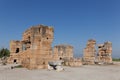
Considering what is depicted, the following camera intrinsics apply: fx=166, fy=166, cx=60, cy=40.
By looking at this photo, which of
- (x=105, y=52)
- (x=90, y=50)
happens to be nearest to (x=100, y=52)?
(x=105, y=52)

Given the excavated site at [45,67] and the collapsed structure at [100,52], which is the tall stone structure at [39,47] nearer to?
the excavated site at [45,67]

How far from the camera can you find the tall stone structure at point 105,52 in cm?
2322

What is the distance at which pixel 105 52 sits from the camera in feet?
77.2

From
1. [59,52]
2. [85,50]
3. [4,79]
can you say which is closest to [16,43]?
[59,52]

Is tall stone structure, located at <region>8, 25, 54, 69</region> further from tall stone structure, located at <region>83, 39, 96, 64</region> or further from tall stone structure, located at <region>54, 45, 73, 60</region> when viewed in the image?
tall stone structure, located at <region>54, 45, 73, 60</region>

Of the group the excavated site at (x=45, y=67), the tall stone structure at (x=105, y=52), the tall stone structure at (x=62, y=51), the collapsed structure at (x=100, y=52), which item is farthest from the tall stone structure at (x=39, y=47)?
the tall stone structure at (x=62, y=51)

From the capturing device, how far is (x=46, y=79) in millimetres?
8859

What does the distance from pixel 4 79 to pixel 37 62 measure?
595 centimetres

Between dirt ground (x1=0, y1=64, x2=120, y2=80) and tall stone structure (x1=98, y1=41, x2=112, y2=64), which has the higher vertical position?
tall stone structure (x1=98, y1=41, x2=112, y2=64)

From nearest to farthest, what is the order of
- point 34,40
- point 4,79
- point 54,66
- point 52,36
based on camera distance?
point 4,79
point 54,66
point 34,40
point 52,36

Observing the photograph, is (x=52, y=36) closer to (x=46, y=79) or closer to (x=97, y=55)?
(x=46, y=79)

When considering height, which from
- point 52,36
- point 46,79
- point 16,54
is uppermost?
point 52,36

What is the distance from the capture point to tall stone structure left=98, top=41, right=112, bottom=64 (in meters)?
23.2

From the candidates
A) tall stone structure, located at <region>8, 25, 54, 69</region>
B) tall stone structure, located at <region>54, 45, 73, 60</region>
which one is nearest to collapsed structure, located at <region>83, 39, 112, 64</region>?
tall stone structure, located at <region>54, 45, 73, 60</region>
